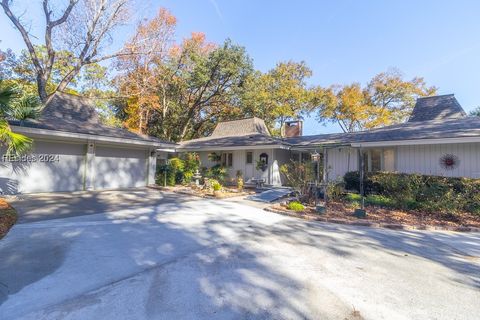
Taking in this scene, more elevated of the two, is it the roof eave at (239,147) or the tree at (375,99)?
the tree at (375,99)

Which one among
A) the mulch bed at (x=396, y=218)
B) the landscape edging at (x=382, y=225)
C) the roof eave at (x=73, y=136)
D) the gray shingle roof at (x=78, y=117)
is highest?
the gray shingle roof at (x=78, y=117)

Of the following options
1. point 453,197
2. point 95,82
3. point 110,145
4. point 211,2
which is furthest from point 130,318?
point 95,82

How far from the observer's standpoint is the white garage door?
967cm

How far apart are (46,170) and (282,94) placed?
73.6ft

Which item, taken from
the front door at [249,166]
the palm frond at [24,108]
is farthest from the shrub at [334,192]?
the palm frond at [24,108]

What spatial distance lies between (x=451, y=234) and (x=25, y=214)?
11.5 m

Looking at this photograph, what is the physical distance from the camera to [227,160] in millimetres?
17516

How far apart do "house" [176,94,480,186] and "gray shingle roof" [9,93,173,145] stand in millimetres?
5534

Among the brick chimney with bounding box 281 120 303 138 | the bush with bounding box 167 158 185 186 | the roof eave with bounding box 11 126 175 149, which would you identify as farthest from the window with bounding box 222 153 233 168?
the brick chimney with bounding box 281 120 303 138

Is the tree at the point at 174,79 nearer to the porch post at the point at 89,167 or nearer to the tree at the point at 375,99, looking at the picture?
the porch post at the point at 89,167

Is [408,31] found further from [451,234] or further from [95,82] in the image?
[95,82]

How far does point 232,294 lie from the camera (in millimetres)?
2943

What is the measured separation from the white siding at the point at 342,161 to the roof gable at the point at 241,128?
747cm

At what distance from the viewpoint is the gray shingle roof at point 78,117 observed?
11523mm
